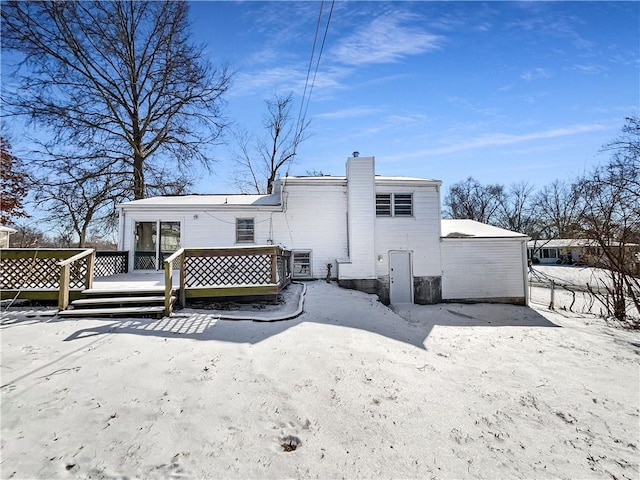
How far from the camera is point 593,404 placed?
404cm

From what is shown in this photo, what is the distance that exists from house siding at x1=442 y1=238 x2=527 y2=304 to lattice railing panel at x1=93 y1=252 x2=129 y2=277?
43.2 feet

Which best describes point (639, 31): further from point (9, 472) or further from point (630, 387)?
point (9, 472)

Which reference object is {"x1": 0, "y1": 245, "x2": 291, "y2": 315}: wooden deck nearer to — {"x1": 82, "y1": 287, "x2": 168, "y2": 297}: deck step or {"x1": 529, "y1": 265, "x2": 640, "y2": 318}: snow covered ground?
{"x1": 82, "y1": 287, "x2": 168, "y2": 297}: deck step

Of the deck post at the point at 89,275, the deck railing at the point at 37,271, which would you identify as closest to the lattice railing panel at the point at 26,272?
the deck railing at the point at 37,271

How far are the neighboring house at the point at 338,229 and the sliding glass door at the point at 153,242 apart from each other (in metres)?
0.04

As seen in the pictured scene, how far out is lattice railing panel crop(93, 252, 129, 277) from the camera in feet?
32.3

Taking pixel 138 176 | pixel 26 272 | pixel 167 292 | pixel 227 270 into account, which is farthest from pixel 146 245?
pixel 138 176

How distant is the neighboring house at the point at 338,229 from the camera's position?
472 inches

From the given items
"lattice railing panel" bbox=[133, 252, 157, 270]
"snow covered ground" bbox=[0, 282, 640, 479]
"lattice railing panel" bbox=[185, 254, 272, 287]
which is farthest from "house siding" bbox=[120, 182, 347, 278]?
"snow covered ground" bbox=[0, 282, 640, 479]

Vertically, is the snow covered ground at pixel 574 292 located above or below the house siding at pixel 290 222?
below

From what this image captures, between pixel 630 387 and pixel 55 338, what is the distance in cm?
948

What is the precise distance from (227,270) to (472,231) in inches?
461

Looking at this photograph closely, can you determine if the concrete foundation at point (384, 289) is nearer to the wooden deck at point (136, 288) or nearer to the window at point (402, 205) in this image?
the window at point (402, 205)

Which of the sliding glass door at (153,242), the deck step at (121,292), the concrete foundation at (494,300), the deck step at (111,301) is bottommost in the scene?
the concrete foundation at (494,300)
